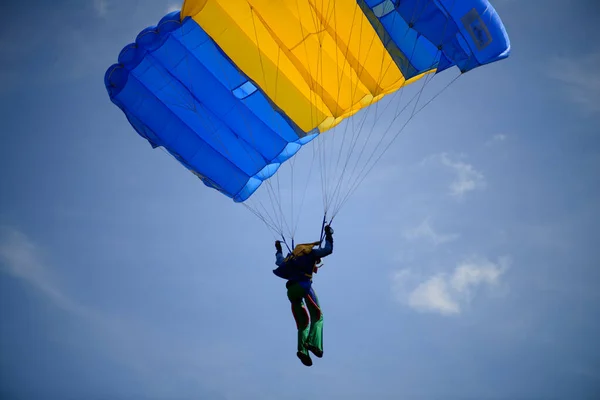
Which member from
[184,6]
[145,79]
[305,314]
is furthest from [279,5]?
[305,314]

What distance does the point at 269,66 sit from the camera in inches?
337

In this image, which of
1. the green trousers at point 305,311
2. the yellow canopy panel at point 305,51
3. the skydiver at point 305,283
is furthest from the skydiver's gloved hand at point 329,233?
the yellow canopy panel at point 305,51

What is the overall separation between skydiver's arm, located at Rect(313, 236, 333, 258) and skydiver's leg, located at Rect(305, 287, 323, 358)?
1.85 ft

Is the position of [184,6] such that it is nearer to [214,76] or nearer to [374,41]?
[214,76]

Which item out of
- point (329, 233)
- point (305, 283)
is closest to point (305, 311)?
point (305, 283)

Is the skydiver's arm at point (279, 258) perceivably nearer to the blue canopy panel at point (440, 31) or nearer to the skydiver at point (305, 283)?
the skydiver at point (305, 283)

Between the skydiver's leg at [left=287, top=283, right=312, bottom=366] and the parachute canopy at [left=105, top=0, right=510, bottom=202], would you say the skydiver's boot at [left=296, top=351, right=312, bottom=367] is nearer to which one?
the skydiver's leg at [left=287, top=283, right=312, bottom=366]

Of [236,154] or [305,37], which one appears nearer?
[305,37]

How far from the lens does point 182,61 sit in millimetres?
8578

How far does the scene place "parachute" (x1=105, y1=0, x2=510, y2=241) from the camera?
7.94 metres

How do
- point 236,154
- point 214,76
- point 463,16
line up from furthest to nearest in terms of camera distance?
point 236,154 → point 214,76 → point 463,16

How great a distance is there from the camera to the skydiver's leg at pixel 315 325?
24.3 ft

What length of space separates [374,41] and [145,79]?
3506 millimetres

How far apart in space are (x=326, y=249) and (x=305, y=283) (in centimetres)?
58
